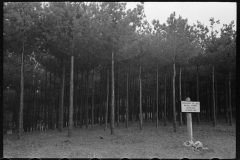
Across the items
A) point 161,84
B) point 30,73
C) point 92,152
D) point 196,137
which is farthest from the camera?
point 161,84

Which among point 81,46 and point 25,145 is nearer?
point 25,145

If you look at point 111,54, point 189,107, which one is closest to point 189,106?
point 189,107

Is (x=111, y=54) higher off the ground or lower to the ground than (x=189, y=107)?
higher

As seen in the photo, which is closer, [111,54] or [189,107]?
[189,107]

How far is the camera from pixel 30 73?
62.6 ft

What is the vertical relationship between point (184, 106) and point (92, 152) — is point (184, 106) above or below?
above

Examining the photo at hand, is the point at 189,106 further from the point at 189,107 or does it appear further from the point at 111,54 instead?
the point at 111,54

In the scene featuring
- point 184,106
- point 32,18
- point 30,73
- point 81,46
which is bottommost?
point 184,106

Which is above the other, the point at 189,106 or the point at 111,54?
the point at 111,54

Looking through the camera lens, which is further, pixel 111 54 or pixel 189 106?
pixel 111 54

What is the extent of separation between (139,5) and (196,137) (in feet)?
25.6

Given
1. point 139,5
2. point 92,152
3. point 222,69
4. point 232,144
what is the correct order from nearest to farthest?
point 92,152 < point 232,144 < point 139,5 < point 222,69

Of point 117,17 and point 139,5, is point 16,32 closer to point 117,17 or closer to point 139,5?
point 117,17

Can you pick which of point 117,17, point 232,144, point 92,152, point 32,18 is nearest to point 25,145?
point 92,152
